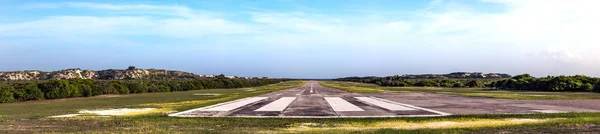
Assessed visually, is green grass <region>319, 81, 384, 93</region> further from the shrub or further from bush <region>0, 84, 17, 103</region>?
bush <region>0, 84, 17, 103</region>

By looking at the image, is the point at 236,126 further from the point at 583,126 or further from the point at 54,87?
the point at 54,87

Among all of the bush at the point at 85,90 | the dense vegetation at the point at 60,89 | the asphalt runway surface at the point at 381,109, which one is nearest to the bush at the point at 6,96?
the dense vegetation at the point at 60,89

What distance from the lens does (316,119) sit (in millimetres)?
15914

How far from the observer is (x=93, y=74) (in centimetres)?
16262

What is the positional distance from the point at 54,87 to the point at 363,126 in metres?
31.1

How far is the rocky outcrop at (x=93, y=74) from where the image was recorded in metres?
130

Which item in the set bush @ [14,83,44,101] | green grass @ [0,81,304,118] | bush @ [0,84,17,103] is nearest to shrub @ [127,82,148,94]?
bush @ [14,83,44,101]

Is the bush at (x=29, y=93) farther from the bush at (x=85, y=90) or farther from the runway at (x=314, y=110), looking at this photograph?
the runway at (x=314, y=110)

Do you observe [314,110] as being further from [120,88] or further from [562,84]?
[562,84]

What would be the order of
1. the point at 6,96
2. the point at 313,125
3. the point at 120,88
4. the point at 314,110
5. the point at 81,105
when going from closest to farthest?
1. the point at 313,125
2. the point at 314,110
3. the point at 81,105
4. the point at 6,96
5. the point at 120,88

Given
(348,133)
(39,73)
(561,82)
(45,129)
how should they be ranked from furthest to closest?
(39,73) < (561,82) < (45,129) < (348,133)

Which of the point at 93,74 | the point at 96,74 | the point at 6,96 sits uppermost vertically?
the point at 96,74

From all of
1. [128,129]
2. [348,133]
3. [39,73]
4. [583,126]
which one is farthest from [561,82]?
[39,73]

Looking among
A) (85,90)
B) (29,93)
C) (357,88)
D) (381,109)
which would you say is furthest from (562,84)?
(29,93)
